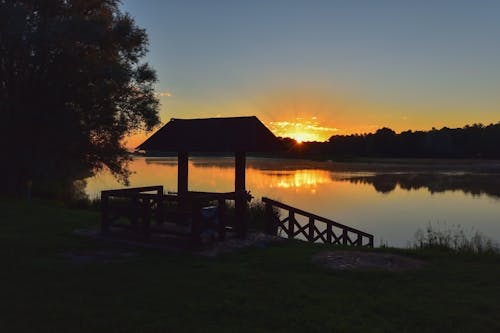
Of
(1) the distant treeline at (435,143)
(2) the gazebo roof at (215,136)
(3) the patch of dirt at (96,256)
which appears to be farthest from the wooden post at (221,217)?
(1) the distant treeline at (435,143)

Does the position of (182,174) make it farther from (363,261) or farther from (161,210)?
(363,261)

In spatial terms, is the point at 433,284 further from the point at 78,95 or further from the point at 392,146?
the point at 392,146

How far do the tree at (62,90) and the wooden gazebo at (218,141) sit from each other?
10839 mm

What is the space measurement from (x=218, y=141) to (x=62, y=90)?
→ 14476mm

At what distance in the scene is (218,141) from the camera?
613 inches

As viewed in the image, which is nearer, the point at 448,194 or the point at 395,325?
the point at 395,325

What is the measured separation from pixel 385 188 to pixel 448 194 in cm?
755

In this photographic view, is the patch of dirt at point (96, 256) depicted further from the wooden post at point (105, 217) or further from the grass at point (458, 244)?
the grass at point (458, 244)

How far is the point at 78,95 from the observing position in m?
26.0

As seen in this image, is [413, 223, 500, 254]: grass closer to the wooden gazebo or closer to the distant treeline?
the wooden gazebo

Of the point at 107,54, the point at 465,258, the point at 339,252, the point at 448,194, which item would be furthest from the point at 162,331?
the point at 448,194

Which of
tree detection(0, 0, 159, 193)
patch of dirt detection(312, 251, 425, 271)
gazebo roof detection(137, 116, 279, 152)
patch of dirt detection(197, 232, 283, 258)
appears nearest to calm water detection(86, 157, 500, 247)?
tree detection(0, 0, 159, 193)

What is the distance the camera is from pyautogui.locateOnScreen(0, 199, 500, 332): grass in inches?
276

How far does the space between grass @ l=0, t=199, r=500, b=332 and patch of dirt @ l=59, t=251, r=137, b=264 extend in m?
0.25
